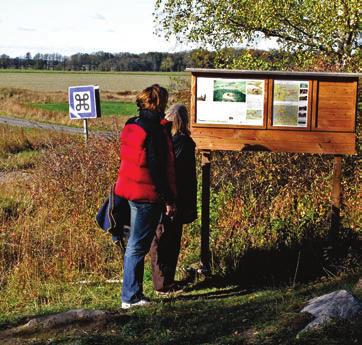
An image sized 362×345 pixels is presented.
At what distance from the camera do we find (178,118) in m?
6.14

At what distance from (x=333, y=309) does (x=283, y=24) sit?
9.19 metres

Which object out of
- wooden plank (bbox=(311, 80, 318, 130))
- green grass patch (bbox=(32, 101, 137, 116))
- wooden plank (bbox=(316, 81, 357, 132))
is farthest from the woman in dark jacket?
green grass patch (bbox=(32, 101, 137, 116))

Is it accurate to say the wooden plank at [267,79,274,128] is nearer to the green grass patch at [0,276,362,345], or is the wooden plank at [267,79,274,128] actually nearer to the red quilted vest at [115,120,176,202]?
the red quilted vest at [115,120,176,202]

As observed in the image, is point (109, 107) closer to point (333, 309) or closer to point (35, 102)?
point (35, 102)

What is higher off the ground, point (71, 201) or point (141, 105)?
point (141, 105)

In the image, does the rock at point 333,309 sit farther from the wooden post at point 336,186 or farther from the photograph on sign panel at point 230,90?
the photograph on sign panel at point 230,90

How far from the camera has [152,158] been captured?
548 centimetres

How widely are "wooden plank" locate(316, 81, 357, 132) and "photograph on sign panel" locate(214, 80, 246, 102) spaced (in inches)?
30.0

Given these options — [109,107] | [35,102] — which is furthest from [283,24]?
[35,102]

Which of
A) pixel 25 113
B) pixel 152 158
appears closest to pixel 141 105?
pixel 152 158

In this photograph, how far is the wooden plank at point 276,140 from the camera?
6.75 meters

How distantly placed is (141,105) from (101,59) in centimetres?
10145

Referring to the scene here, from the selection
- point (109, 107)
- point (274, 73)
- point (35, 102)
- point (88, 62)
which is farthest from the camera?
point (88, 62)

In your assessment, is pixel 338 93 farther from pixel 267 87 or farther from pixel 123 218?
pixel 123 218
